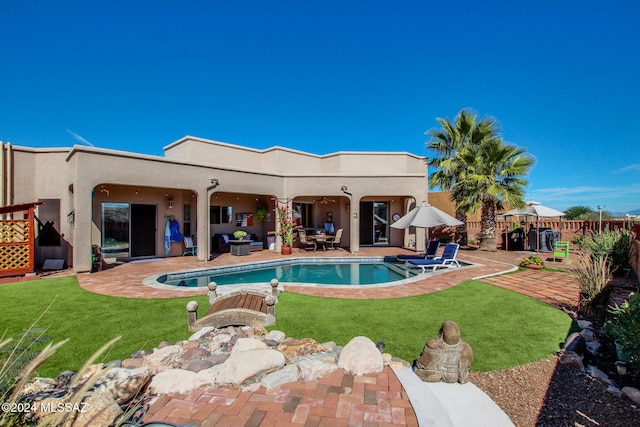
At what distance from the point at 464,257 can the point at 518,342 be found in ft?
32.2

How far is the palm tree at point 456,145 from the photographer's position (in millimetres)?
16344

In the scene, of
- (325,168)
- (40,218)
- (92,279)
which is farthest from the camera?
(325,168)

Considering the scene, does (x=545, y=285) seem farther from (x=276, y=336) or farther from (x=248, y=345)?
(x=248, y=345)

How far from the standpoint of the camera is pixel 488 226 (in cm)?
1617

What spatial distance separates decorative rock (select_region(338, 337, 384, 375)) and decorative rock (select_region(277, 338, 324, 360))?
517mm

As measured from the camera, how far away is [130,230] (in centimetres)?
1370

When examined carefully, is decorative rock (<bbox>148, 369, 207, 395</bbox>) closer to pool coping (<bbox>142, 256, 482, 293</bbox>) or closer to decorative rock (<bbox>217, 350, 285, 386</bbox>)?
decorative rock (<bbox>217, 350, 285, 386</bbox>)

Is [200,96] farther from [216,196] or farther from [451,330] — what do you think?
[451,330]

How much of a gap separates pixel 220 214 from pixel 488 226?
1495 cm

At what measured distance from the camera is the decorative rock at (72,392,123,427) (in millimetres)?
2478

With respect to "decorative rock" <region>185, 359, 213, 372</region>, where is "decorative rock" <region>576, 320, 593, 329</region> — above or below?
below

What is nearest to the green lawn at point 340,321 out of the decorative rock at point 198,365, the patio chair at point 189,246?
the decorative rock at point 198,365

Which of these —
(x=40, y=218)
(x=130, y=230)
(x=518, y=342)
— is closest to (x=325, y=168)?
(x=130, y=230)

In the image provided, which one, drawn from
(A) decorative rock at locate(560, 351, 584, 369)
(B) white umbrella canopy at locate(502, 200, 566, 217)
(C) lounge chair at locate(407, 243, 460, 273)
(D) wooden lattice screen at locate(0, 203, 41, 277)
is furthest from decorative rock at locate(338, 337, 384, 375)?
(B) white umbrella canopy at locate(502, 200, 566, 217)
